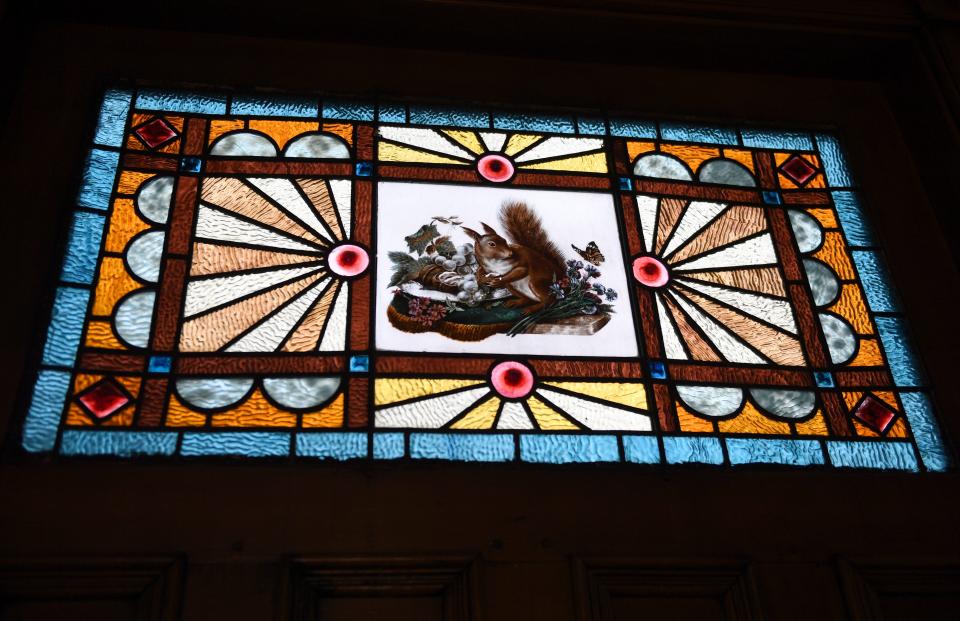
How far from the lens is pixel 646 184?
408cm

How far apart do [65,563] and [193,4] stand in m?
2.15

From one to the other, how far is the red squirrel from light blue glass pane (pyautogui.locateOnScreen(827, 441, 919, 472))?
1005mm

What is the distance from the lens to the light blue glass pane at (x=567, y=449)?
3.28 meters

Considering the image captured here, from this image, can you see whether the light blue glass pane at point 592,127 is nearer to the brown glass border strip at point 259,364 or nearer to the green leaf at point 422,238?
the green leaf at point 422,238

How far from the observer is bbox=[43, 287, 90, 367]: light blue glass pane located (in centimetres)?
329

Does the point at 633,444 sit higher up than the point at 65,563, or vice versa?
the point at 633,444

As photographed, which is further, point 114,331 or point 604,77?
point 604,77

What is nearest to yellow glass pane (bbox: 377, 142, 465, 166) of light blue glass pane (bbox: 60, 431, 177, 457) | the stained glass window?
the stained glass window

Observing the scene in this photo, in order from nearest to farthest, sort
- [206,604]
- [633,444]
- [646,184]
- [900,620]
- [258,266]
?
1. [206,604]
2. [900,620]
3. [633,444]
4. [258,266]
5. [646,184]

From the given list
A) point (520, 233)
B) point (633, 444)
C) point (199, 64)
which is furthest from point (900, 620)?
point (199, 64)

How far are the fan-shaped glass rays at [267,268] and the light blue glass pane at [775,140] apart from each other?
1568 mm

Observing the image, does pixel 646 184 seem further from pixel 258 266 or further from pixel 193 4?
pixel 193 4

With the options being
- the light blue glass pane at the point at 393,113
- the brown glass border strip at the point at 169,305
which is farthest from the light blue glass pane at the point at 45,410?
the light blue glass pane at the point at 393,113

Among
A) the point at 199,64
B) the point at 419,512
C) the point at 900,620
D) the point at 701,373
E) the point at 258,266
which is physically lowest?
the point at 900,620
